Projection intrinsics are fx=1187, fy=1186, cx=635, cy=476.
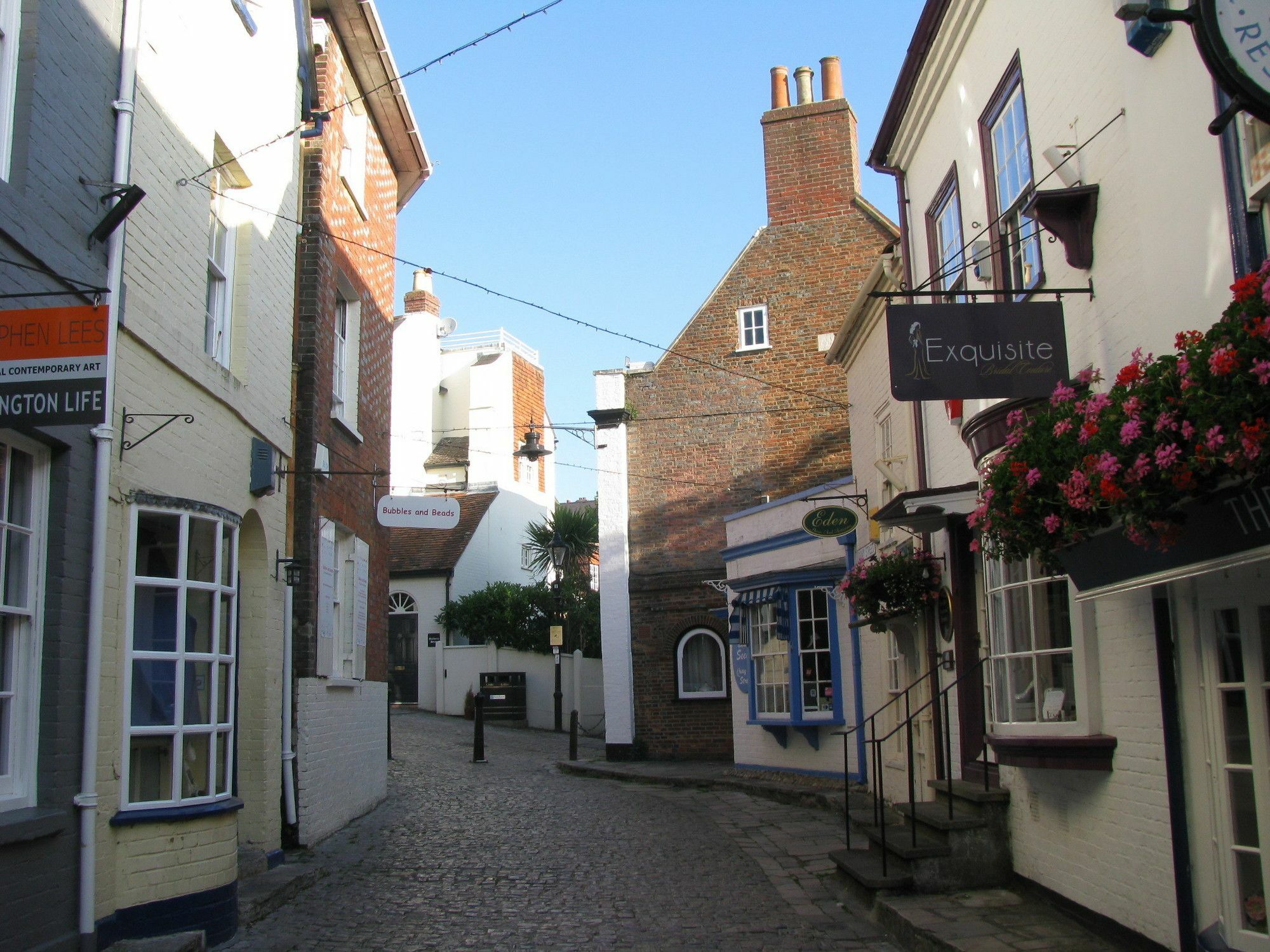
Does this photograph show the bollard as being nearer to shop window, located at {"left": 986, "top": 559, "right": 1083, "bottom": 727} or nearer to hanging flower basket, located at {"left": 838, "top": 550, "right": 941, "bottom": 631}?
hanging flower basket, located at {"left": 838, "top": 550, "right": 941, "bottom": 631}

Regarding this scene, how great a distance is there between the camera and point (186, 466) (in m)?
8.42

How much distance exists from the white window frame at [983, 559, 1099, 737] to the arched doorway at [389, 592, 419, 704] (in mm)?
27211

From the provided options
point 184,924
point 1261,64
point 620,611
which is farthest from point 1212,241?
point 620,611

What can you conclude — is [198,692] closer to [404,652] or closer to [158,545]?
[158,545]

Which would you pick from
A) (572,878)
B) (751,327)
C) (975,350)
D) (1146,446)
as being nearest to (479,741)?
(751,327)

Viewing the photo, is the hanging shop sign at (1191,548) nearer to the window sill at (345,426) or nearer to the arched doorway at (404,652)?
the window sill at (345,426)

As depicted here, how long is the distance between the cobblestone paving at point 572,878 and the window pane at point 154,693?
60.0 inches

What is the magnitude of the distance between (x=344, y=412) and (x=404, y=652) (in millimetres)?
22053

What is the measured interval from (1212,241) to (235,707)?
723 cm

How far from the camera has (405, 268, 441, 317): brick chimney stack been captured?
39.6 meters

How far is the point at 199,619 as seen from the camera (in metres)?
8.22

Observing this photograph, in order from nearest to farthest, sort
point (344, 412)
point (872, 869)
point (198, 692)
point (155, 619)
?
point (155, 619) → point (198, 692) → point (872, 869) → point (344, 412)

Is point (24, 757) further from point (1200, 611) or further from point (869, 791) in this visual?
point (869, 791)

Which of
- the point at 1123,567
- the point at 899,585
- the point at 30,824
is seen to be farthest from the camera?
the point at 899,585
